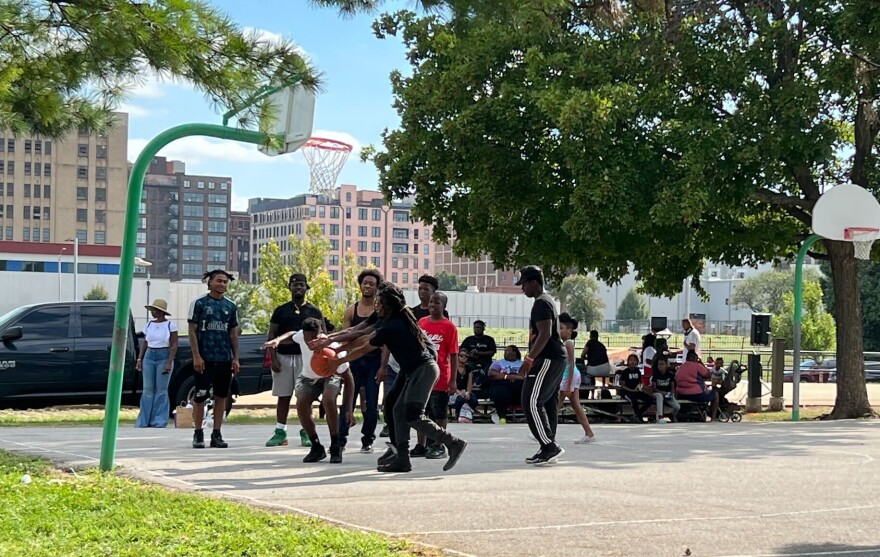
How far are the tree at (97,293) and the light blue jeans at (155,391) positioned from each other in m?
82.2

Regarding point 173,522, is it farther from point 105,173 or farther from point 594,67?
point 105,173

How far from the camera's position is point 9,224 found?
143 metres

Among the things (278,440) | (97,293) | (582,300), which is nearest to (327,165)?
(97,293)

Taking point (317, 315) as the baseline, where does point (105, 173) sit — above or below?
above

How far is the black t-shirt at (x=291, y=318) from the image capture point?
1320 centimetres

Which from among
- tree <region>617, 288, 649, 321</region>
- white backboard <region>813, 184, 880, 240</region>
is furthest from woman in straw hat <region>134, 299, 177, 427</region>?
tree <region>617, 288, 649, 321</region>

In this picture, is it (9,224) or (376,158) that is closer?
(376,158)

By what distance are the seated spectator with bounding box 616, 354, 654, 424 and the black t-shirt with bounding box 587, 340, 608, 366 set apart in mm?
1793

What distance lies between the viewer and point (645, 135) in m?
Answer: 21.3

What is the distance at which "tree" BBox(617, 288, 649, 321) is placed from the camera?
14938 cm

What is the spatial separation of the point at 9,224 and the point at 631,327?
72297 millimetres

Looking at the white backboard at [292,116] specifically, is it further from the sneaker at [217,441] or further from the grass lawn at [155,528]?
the sneaker at [217,441]

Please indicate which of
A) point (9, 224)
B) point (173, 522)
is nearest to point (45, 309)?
point (173, 522)

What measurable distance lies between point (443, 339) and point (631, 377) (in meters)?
10.4
